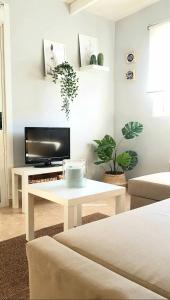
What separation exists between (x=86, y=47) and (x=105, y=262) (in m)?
3.28

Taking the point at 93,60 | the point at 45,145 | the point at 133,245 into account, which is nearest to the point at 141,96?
the point at 93,60

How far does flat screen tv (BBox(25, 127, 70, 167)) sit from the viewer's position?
10.6 ft

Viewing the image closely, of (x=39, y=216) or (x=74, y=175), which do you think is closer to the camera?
(x=74, y=175)

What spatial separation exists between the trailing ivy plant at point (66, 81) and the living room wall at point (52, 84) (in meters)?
0.08

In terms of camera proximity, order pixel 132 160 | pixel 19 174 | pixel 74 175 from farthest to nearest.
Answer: pixel 132 160, pixel 19 174, pixel 74 175

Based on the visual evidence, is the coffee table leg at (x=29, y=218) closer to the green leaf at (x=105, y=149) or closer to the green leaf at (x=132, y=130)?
the green leaf at (x=105, y=149)

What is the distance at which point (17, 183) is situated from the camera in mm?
3191

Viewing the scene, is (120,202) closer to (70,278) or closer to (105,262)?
(105,262)

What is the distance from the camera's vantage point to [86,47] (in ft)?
12.3

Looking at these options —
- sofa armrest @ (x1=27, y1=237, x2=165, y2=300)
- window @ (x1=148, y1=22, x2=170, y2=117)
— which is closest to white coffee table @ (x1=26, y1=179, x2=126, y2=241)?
sofa armrest @ (x1=27, y1=237, x2=165, y2=300)

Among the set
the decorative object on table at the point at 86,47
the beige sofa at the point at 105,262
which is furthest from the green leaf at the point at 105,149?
the beige sofa at the point at 105,262

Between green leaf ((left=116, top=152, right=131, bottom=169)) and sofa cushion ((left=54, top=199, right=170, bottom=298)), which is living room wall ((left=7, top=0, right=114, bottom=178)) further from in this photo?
sofa cushion ((left=54, top=199, right=170, bottom=298))

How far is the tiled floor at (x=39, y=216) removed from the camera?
2.48 metres

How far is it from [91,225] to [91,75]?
2.88 meters
